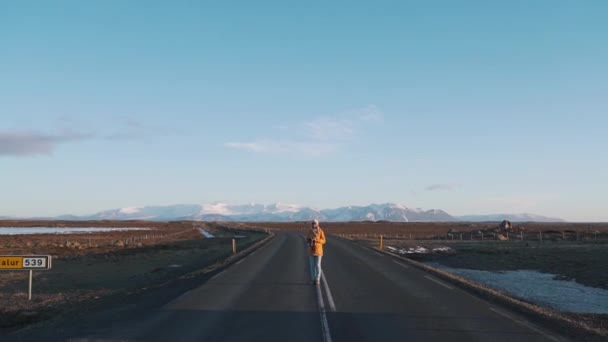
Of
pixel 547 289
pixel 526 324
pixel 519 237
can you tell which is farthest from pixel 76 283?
pixel 519 237

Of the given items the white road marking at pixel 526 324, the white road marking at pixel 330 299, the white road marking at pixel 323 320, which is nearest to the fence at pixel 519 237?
the white road marking at pixel 330 299

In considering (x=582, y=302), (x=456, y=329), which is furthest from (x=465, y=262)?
(x=456, y=329)

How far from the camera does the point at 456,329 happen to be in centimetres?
1030

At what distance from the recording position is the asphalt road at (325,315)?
382 inches

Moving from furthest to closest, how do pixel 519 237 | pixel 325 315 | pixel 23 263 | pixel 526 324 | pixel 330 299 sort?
pixel 519 237 < pixel 23 263 < pixel 330 299 < pixel 325 315 < pixel 526 324

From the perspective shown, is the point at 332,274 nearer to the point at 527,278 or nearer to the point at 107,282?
the point at 107,282

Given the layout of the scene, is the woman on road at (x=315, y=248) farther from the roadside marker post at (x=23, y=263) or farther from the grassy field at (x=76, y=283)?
the roadside marker post at (x=23, y=263)

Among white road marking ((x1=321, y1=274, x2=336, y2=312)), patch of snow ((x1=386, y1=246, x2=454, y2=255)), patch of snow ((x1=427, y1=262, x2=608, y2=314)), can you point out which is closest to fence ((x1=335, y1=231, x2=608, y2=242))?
patch of snow ((x1=386, y1=246, x2=454, y2=255))

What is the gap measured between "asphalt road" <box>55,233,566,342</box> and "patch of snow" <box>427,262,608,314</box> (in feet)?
13.7

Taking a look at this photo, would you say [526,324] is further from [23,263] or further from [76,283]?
[76,283]

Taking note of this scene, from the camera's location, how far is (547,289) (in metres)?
23.1

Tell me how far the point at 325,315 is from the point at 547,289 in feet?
49.5

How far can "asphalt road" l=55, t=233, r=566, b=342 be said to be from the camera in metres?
A: 9.71

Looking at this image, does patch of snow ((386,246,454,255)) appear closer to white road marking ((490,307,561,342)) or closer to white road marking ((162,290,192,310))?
white road marking ((162,290,192,310))
